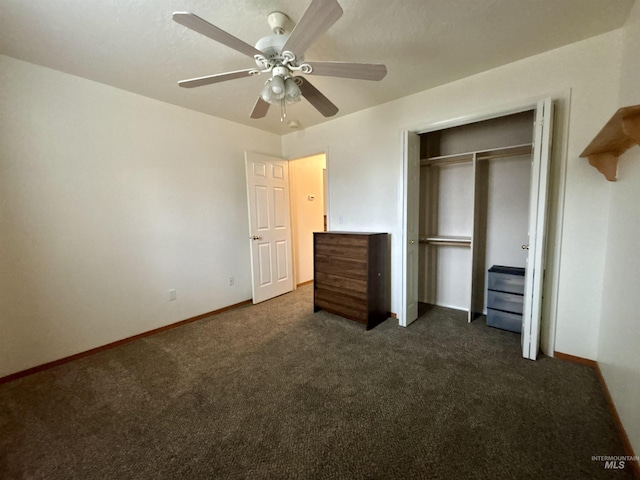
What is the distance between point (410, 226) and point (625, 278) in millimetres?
1585

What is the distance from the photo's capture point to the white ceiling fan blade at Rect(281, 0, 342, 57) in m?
1.08

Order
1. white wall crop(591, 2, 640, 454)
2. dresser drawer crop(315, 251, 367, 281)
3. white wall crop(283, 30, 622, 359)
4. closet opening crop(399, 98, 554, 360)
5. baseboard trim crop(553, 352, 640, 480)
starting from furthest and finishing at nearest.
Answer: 1. dresser drawer crop(315, 251, 367, 281)
2. closet opening crop(399, 98, 554, 360)
3. white wall crop(283, 30, 622, 359)
4. white wall crop(591, 2, 640, 454)
5. baseboard trim crop(553, 352, 640, 480)

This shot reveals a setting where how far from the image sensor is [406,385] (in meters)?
1.88

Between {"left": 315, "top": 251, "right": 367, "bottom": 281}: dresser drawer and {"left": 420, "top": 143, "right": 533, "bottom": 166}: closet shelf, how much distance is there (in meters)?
1.54

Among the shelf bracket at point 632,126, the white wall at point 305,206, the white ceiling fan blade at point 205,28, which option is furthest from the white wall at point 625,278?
the white wall at point 305,206

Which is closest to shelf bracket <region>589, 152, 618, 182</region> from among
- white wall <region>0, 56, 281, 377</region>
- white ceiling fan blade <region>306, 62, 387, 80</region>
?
white ceiling fan blade <region>306, 62, 387, 80</region>

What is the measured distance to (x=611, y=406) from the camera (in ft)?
5.24

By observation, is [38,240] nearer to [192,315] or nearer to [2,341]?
[2,341]

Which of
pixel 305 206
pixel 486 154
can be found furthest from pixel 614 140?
pixel 305 206

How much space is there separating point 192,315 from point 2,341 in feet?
4.83

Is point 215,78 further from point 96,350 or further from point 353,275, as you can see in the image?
point 96,350

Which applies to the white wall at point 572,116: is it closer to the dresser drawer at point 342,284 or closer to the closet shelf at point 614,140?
the closet shelf at point 614,140

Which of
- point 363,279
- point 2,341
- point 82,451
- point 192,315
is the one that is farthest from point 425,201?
point 2,341

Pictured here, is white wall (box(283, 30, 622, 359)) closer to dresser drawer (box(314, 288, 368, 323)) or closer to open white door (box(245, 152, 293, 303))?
dresser drawer (box(314, 288, 368, 323))
